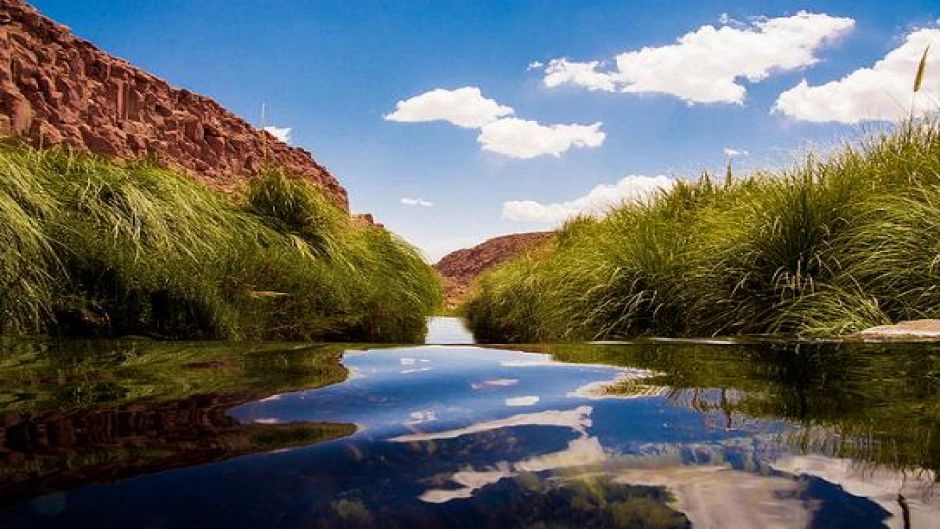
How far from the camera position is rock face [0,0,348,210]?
4097cm

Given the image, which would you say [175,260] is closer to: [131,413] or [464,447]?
[131,413]

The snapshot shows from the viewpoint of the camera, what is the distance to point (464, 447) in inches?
35.8

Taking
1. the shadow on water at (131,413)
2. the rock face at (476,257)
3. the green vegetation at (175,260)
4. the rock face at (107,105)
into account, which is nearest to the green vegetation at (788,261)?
the green vegetation at (175,260)

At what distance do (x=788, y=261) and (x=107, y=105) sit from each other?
5270cm

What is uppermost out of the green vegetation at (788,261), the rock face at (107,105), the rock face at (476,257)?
the rock face at (107,105)

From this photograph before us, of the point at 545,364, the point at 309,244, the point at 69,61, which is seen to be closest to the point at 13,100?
the point at 69,61

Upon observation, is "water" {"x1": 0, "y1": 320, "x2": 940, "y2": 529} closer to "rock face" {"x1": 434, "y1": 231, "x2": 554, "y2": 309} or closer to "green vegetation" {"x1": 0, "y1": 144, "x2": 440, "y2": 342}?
"green vegetation" {"x1": 0, "y1": 144, "x2": 440, "y2": 342}

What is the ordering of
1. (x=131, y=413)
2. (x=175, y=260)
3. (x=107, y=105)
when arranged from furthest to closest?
(x=107, y=105)
(x=175, y=260)
(x=131, y=413)

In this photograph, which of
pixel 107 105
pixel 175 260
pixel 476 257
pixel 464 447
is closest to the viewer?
pixel 464 447

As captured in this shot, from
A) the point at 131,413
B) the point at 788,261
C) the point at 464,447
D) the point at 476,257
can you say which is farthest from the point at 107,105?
the point at 464,447

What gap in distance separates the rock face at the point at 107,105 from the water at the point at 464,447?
1425 inches

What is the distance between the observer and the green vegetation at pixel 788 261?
3725 millimetres

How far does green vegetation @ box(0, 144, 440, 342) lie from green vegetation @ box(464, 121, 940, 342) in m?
2.05

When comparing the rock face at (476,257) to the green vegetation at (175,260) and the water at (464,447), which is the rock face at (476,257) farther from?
the water at (464,447)
